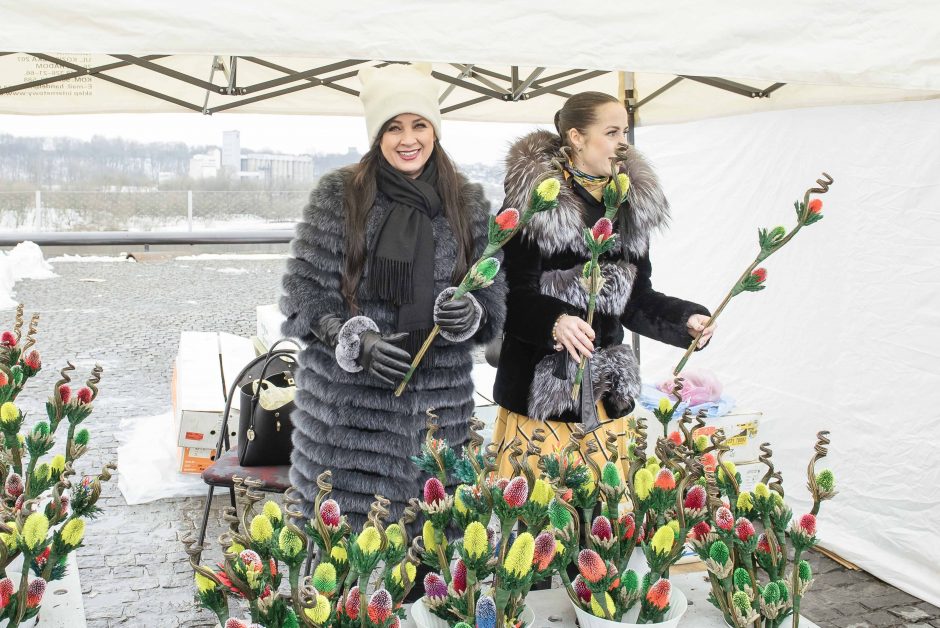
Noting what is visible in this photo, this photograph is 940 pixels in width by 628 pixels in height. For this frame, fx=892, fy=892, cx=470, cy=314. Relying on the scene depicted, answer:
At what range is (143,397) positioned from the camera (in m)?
5.43

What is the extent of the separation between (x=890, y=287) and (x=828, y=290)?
0.93 feet

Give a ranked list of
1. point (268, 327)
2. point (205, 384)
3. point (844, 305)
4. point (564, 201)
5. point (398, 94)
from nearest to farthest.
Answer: point (398, 94) → point (564, 201) → point (844, 305) → point (205, 384) → point (268, 327)

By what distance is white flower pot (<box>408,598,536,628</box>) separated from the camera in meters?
1.21

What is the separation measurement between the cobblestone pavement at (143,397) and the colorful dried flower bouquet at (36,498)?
0.63 ft

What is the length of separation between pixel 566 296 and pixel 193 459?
242cm

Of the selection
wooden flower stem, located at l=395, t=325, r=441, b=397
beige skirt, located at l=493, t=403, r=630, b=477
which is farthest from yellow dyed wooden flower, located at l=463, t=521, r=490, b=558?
beige skirt, located at l=493, t=403, r=630, b=477

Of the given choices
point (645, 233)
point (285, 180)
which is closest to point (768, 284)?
point (645, 233)

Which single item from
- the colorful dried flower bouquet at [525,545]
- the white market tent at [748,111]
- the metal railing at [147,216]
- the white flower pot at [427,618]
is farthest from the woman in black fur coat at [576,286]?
the metal railing at [147,216]

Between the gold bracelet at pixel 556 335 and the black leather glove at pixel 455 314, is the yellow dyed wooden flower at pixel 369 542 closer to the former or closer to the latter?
the black leather glove at pixel 455 314

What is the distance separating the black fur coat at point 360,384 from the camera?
206 centimetres

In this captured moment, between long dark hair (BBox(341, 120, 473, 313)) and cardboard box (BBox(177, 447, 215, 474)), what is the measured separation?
2160 millimetres

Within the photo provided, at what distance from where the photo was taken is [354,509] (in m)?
2.08

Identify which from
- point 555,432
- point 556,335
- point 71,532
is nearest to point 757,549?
point 556,335

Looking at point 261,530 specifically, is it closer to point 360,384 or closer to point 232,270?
point 360,384
